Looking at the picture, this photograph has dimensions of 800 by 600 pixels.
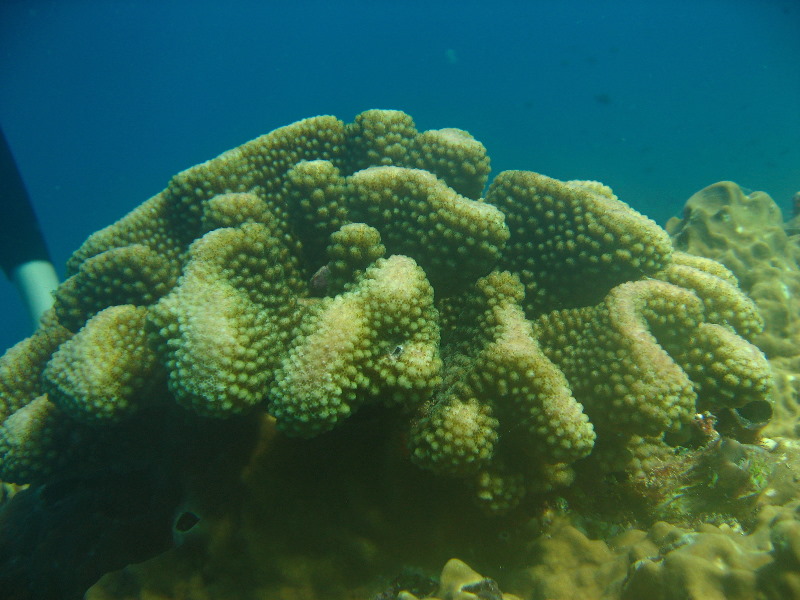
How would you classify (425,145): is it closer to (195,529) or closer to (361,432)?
(361,432)

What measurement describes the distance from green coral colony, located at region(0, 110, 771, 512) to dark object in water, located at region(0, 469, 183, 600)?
1.47 feet

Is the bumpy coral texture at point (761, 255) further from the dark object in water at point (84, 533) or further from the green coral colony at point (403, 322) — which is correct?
the dark object in water at point (84, 533)

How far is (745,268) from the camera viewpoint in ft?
20.6

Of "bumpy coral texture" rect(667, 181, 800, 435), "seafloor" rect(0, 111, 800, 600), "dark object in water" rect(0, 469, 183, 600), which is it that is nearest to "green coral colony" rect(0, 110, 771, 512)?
"seafloor" rect(0, 111, 800, 600)

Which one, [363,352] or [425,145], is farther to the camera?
[425,145]

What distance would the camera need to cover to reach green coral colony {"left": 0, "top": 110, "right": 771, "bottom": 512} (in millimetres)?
2811

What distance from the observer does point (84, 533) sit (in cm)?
364

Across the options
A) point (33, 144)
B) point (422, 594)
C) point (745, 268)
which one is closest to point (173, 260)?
point (422, 594)

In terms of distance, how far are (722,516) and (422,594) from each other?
2.41m

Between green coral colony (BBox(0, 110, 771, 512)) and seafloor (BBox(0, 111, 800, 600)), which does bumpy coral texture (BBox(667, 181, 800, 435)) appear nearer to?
green coral colony (BBox(0, 110, 771, 512))

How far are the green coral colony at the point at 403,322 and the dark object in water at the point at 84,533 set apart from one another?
45 cm

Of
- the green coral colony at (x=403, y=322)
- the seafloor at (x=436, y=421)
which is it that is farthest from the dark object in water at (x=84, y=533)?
the green coral colony at (x=403, y=322)

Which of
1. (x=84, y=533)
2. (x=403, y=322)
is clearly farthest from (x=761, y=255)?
(x=84, y=533)

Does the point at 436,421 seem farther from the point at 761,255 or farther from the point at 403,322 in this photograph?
the point at 761,255
